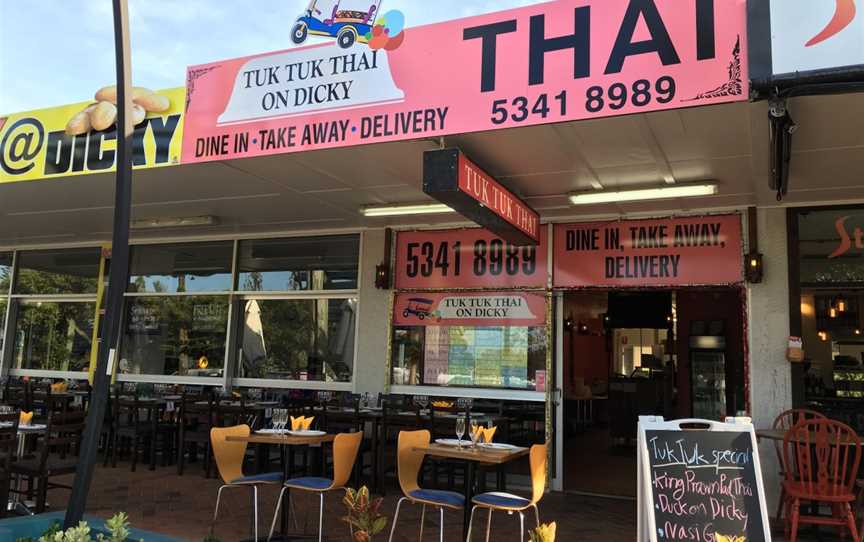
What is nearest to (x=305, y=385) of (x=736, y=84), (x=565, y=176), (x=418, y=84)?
(x=565, y=176)

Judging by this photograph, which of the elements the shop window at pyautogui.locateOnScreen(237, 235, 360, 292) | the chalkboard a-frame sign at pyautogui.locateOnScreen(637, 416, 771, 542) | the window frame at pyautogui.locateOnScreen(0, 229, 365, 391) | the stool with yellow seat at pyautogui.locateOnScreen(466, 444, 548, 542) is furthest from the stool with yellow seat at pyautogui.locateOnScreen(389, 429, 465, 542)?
the shop window at pyautogui.locateOnScreen(237, 235, 360, 292)

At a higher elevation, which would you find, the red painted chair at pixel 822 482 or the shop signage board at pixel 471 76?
the shop signage board at pixel 471 76

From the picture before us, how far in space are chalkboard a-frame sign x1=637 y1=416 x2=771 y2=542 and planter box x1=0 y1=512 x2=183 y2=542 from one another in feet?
7.97

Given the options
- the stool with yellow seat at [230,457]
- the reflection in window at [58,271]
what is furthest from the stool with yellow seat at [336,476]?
the reflection in window at [58,271]

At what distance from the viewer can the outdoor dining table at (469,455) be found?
14.5 feet

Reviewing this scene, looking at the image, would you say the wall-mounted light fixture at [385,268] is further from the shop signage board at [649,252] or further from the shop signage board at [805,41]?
the shop signage board at [805,41]

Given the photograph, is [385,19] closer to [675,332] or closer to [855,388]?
[855,388]

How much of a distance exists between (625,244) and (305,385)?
4342 millimetres

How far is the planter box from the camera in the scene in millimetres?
3176

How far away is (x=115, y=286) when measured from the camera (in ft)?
10.7

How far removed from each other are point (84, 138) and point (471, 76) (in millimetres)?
3684

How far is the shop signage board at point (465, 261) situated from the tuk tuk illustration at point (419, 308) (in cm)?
15

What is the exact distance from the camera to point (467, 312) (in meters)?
8.04

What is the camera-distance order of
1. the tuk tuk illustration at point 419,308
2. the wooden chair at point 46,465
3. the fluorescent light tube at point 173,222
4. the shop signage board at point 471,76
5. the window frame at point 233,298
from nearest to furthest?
the shop signage board at point 471,76, the wooden chair at point 46,465, the tuk tuk illustration at point 419,308, the fluorescent light tube at point 173,222, the window frame at point 233,298
